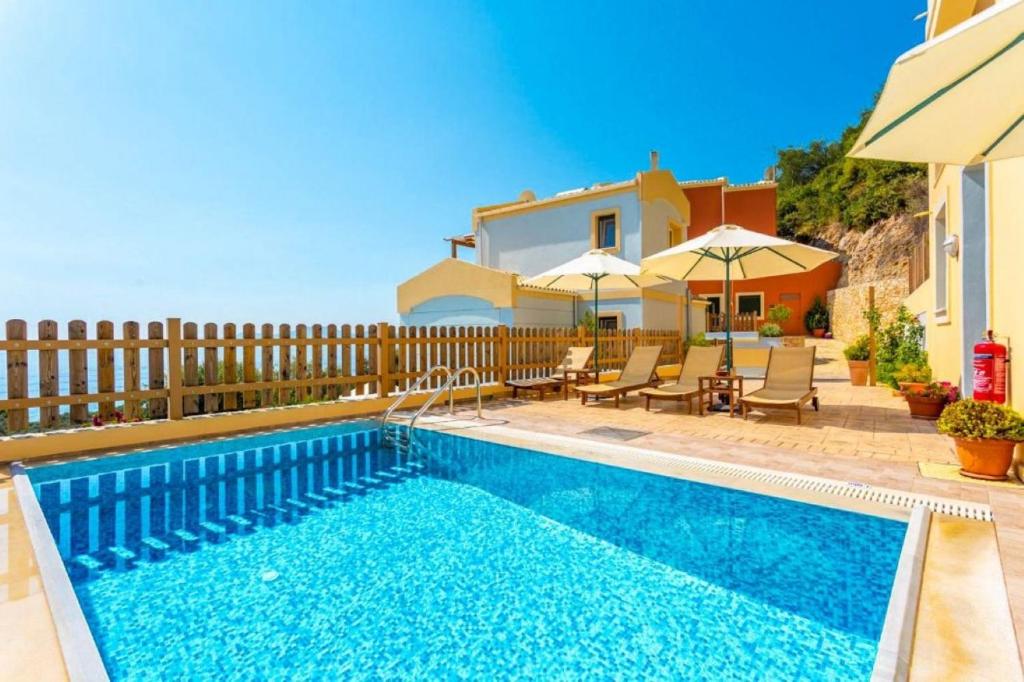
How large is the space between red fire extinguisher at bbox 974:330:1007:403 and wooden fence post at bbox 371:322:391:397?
8327 millimetres

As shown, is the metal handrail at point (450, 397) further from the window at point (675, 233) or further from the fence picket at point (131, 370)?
the window at point (675, 233)

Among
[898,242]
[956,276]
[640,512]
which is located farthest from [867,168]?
[640,512]

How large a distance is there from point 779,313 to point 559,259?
16769 mm

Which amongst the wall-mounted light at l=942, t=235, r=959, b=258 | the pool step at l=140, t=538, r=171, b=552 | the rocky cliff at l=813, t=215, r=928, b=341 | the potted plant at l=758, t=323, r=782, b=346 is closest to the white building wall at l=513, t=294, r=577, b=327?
the wall-mounted light at l=942, t=235, r=959, b=258

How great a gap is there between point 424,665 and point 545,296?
51.4ft

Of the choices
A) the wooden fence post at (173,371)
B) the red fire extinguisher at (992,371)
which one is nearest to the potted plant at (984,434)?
the red fire extinguisher at (992,371)

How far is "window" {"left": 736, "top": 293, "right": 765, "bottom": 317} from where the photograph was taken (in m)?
31.2

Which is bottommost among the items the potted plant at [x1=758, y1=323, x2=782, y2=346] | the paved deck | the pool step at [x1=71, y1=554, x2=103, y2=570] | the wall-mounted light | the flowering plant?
the pool step at [x1=71, y1=554, x2=103, y2=570]

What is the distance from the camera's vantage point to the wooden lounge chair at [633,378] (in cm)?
971

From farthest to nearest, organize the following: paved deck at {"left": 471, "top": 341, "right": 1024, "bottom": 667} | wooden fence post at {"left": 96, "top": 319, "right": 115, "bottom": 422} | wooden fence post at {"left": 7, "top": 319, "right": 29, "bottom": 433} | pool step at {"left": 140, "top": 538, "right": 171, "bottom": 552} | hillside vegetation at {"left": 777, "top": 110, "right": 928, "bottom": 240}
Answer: hillside vegetation at {"left": 777, "top": 110, "right": 928, "bottom": 240} → wooden fence post at {"left": 96, "top": 319, "right": 115, "bottom": 422} → wooden fence post at {"left": 7, "top": 319, "right": 29, "bottom": 433} → paved deck at {"left": 471, "top": 341, "right": 1024, "bottom": 667} → pool step at {"left": 140, "top": 538, "right": 171, "bottom": 552}

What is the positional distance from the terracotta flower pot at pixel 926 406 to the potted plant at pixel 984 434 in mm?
3675

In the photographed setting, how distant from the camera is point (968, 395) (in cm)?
672

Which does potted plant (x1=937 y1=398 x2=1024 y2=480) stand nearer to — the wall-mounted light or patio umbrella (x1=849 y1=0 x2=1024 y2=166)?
patio umbrella (x1=849 y1=0 x2=1024 y2=166)

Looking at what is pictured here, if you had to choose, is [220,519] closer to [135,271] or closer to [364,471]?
[364,471]
